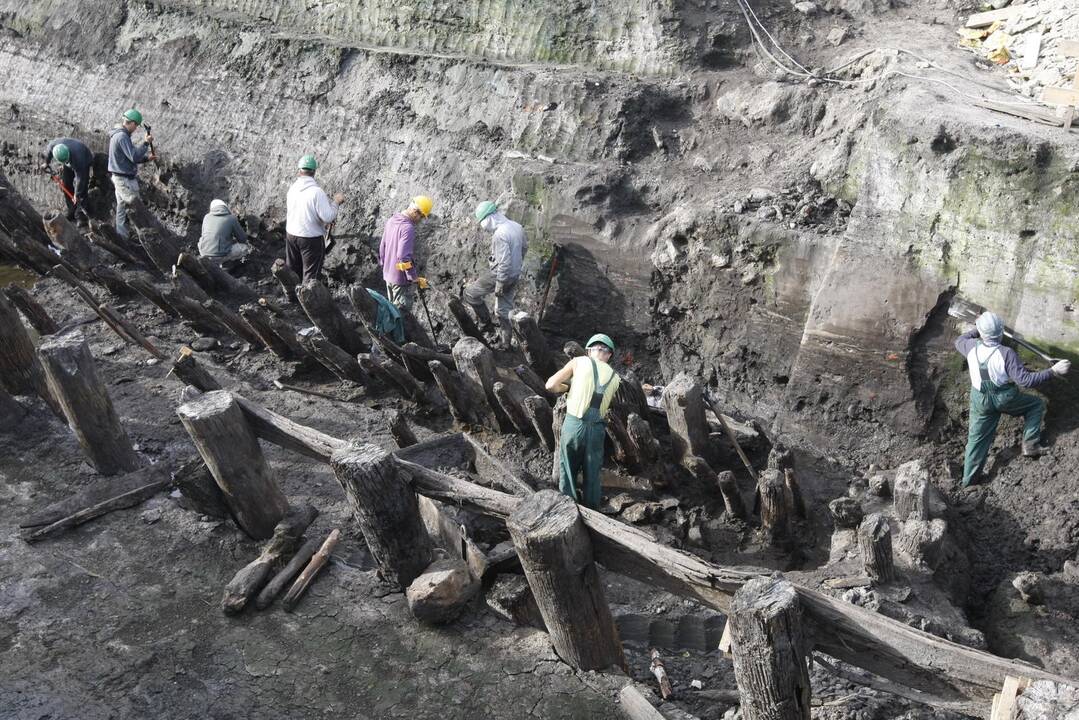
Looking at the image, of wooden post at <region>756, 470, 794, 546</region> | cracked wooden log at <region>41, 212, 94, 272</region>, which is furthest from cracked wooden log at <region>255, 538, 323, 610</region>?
cracked wooden log at <region>41, 212, 94, 272</region>

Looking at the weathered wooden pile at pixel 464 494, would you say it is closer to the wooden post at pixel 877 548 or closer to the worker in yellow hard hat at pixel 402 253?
the wooden post at pixel 877 548

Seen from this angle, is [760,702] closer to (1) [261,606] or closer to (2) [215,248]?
(1) [261,606]

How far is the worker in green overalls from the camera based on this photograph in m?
7.48

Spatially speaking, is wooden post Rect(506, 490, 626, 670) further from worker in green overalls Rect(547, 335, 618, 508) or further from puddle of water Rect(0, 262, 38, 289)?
puddle of water Rect(0, 262, 38, 289)

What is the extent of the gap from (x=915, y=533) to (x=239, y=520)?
15.7 feet

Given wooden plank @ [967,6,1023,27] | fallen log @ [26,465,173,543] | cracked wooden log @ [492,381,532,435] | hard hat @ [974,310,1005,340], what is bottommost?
cracked wooden log @ [492,381,532,435]

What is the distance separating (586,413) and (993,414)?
3431 millimetres

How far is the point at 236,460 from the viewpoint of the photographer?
6457 millimetres

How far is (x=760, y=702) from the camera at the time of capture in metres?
4.71

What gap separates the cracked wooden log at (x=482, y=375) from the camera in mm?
8781

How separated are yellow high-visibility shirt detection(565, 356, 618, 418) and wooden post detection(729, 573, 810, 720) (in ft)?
9.71

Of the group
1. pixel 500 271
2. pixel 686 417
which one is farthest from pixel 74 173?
pixel 686 417

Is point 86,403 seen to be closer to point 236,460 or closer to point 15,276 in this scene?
point 236,460

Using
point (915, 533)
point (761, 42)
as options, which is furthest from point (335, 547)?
point (761, 42)
